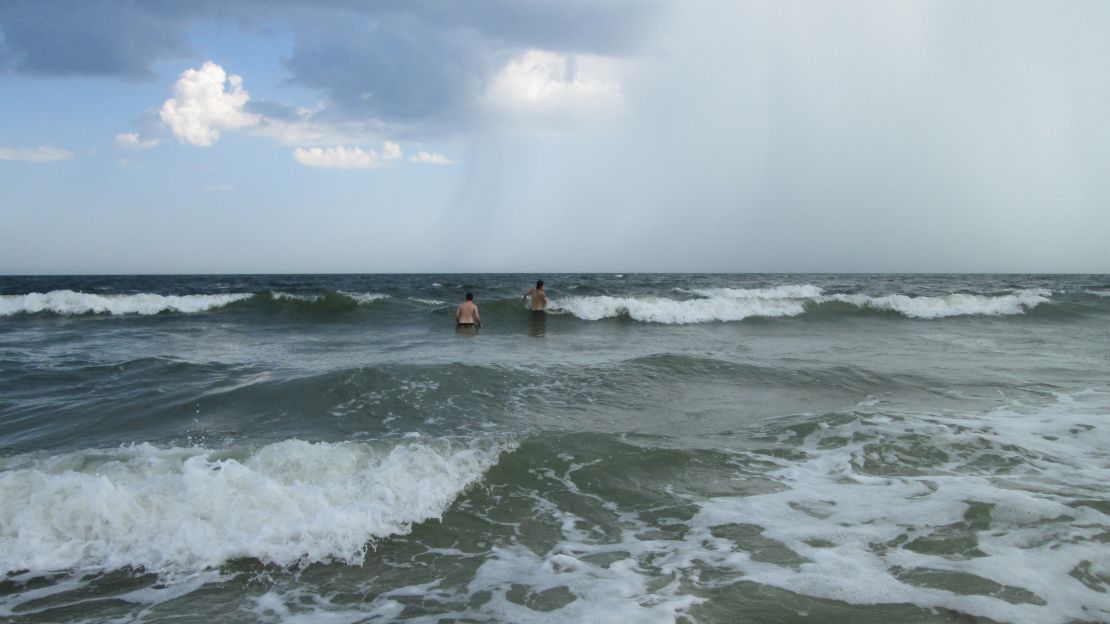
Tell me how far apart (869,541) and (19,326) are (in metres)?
23.6

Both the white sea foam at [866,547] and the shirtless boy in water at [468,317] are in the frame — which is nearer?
the white sea foam at [866,547]

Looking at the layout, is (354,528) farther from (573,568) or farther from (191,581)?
(573,568)

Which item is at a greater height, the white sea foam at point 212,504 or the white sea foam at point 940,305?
the white sea foam at point 940,305

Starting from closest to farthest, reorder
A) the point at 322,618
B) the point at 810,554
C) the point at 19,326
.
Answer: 1. the point at 322,618
2. the point at 810,554
3. the point at 19,326

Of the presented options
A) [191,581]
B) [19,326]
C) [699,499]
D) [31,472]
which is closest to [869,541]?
[699,499]

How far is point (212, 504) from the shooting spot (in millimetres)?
4449

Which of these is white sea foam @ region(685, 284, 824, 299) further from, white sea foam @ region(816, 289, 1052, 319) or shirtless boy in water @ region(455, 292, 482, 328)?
shirtless boy in water @ region(455, 292, 482, 328)

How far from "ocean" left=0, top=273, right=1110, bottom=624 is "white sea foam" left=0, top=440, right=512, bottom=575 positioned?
20 millimetres

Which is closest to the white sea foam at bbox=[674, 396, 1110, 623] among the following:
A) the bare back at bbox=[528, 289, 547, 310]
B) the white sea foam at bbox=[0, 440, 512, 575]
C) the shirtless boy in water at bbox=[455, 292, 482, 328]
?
the white sea foam at bbox=[0, 440, 512, 575]

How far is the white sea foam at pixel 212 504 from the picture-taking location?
3.95 meters

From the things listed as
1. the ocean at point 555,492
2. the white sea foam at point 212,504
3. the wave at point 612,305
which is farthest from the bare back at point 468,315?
the white sea foam at point 212,504

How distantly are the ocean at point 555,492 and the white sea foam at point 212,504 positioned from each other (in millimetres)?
20

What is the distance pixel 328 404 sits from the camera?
26.9 ft

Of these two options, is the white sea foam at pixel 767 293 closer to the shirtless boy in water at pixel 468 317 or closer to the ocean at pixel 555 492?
the shirtless boy in water at pixel 468 317
